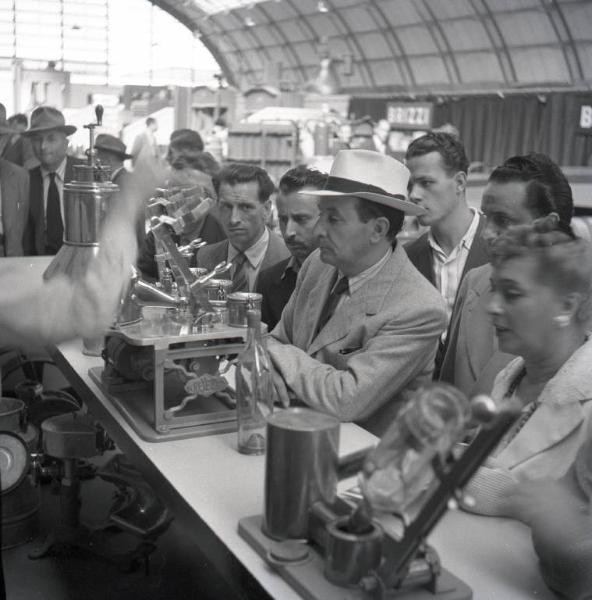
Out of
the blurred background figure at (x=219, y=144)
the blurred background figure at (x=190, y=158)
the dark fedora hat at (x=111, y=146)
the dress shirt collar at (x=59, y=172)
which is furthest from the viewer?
the blurred background figure at (x=219, y=144)

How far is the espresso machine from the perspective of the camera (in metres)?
1.10

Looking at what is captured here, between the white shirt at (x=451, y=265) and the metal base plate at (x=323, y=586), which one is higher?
the white shirt at (x=451, y=265)

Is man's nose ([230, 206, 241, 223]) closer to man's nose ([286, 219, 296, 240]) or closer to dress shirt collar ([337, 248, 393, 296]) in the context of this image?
man's nose ([286, 219, 296, 240])

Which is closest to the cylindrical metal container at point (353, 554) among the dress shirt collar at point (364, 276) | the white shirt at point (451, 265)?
the dress shirt collar at point (364, 276)

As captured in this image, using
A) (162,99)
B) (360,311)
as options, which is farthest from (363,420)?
(162,99)

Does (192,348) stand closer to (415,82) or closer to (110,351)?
(110,351)

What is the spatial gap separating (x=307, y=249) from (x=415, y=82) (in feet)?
79.4

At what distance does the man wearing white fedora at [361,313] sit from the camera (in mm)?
2305

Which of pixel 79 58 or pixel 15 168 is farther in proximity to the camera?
pixel 79 58

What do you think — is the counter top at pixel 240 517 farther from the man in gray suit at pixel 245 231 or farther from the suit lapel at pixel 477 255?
the man in gray suit at pixel 245 231

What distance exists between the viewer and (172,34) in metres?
33.0

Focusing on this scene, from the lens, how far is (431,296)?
8.07 ft

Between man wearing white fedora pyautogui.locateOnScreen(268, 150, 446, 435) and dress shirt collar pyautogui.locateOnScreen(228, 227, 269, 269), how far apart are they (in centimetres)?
Result: 112

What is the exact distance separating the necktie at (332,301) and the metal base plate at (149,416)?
0.55m
